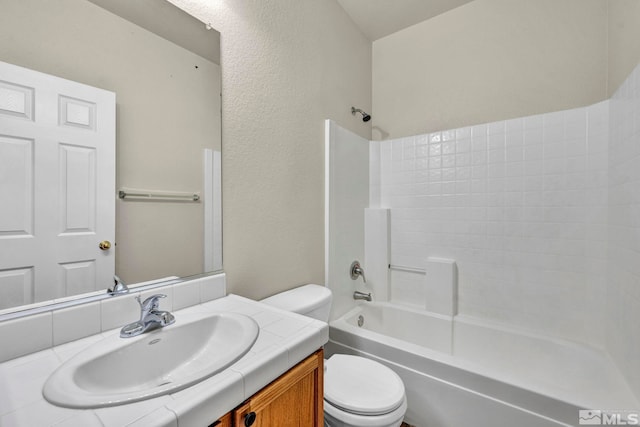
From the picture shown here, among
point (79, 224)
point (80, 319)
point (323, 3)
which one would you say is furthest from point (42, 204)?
point (323, 3)

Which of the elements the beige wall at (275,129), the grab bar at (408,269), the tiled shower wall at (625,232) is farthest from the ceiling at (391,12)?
the grab bar at (408,269)

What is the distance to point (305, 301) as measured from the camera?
1366 mm

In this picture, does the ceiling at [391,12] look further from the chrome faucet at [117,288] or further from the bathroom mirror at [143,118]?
the chrome faucet at [117,288]

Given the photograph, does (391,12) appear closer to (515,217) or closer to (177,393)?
(515,217)

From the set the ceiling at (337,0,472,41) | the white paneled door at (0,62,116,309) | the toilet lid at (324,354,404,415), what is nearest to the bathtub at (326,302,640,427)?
the toilet lid at (324,354,404,415)

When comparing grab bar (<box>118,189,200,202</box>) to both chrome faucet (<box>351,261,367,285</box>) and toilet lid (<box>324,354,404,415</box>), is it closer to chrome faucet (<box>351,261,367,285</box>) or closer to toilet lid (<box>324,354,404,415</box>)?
toilet lid (<box>324,354,404,415</box>)

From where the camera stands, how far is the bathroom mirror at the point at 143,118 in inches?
28.8

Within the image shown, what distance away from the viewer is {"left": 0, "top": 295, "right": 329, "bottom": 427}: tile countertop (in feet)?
1.57

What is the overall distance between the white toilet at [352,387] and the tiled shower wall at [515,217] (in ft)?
3.37

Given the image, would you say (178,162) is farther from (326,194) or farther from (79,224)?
(326,194)

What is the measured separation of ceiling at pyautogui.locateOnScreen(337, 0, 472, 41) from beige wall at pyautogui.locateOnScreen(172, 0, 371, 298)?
0.69 feet

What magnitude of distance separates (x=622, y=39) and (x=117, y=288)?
8.48 ft

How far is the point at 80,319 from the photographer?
0.78 meters

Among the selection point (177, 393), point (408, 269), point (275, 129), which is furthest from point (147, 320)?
point (408, 269)
